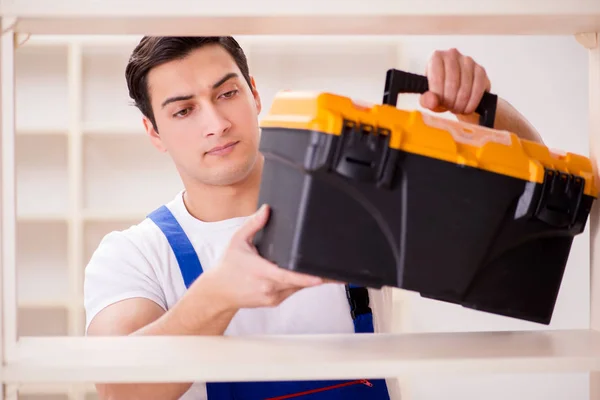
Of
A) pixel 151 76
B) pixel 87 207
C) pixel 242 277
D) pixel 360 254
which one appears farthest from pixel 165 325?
pixel 87 207

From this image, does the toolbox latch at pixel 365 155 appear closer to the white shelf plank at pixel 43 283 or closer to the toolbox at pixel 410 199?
the toolbox at pixel 410 199

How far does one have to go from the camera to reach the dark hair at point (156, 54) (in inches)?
52.1

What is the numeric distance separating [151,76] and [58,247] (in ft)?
5.53

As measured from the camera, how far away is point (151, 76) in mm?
1366

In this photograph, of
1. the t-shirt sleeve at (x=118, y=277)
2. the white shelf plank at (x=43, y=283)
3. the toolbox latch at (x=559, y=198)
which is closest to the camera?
the toolbox latch at (x=559, y=198)

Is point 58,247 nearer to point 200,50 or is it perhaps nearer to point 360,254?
point 200,50

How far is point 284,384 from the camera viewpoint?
4.27 ft

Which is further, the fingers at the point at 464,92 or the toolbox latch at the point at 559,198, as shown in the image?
the fingers at the point at 464,92

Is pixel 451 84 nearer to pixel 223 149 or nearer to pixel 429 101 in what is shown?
pixel 429 101

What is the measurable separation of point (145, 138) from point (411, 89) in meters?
2.11

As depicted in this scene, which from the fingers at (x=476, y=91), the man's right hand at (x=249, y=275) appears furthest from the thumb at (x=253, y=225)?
the fingers at (x=476, y=91)

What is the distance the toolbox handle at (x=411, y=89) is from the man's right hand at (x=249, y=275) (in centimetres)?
20

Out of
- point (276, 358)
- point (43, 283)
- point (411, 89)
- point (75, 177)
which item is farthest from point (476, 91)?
point (43, 283)

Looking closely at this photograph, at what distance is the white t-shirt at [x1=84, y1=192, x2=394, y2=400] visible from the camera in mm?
1269
